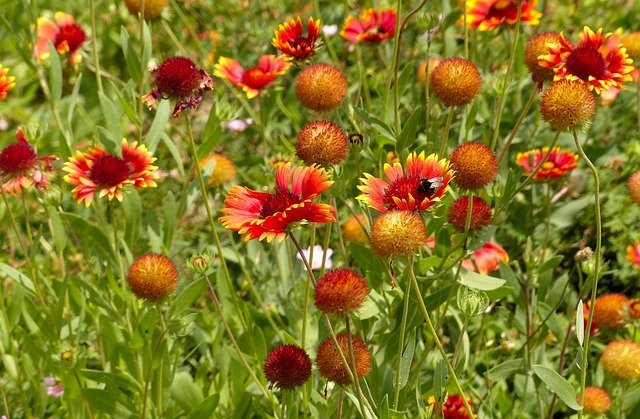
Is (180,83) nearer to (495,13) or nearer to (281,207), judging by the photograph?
(281,207)

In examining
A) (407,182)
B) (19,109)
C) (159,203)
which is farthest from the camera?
(19,109)

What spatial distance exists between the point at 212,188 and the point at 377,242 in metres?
1.27

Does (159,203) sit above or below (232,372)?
below

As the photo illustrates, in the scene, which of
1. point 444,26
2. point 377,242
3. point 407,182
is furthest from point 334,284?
point 444,26

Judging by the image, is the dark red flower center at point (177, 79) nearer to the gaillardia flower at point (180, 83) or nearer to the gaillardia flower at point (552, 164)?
the gaillardia flower at point (180, 83)

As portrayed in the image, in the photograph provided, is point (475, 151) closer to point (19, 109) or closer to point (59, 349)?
point (59, 349)

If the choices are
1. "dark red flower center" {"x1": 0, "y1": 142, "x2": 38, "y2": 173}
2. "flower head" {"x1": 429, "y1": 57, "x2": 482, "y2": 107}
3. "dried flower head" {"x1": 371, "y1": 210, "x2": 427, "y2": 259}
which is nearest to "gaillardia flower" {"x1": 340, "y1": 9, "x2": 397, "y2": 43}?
"flower head" {"x1": 429, "y1": 57, "x2": 482, "y2": 107}

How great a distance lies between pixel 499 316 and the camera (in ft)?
8.21

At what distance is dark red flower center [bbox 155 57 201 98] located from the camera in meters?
1.88

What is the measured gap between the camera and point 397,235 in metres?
1.42

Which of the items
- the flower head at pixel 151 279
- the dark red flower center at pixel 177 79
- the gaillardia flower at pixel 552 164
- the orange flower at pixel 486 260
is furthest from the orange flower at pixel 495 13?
the flower head at pixel 151 279

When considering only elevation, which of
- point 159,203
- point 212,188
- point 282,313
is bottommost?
point 159,203

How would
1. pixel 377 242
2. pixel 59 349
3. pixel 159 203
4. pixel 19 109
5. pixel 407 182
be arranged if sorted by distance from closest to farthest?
pixel 377 242
pixel 407 182
pixel 59 349
pixel 159 203
pixel 19 109

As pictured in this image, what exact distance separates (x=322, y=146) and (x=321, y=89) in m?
0.27
